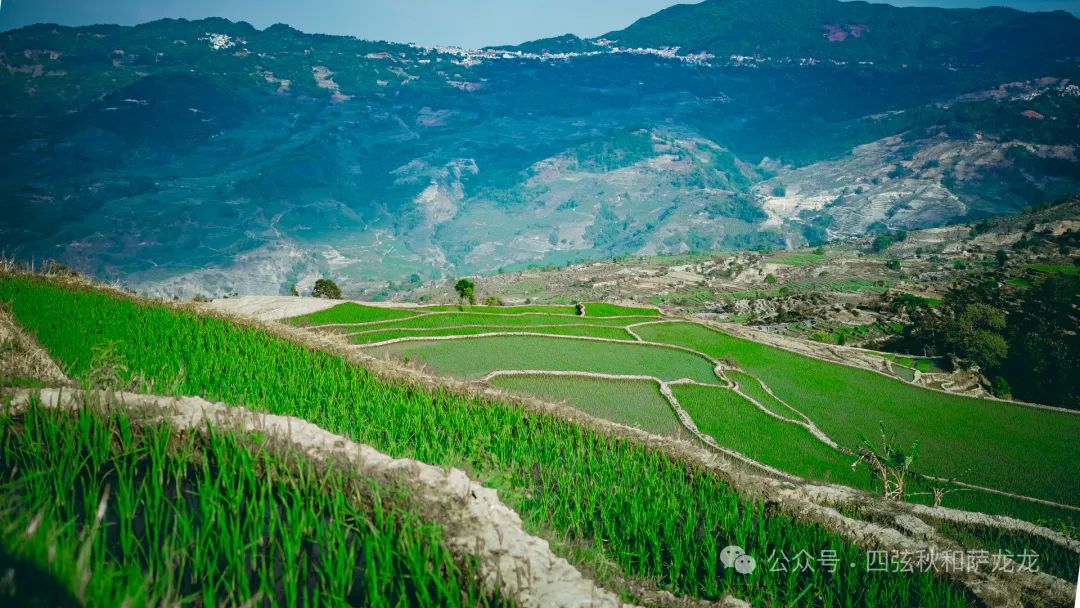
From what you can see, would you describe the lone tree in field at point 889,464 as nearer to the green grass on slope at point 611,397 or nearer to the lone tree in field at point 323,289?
the green grass on slope at point 611,397

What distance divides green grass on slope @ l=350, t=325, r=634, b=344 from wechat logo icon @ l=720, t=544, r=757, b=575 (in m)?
13.5

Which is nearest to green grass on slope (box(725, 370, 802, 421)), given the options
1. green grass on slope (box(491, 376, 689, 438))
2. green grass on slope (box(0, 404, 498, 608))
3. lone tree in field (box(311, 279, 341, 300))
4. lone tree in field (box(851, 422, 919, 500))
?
lone tree in field (box(851, 422, 919, 500))

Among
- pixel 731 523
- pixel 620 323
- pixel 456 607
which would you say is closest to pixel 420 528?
pixel 456 607

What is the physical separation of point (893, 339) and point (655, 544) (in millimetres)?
29687

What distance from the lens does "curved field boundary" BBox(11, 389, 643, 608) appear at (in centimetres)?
358

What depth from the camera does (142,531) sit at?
137 inches

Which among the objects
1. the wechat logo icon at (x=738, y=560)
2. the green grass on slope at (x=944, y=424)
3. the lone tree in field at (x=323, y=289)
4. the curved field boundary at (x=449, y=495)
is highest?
the curved field boundary at (x=449, y=495)

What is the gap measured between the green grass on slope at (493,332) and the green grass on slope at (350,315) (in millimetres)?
2605

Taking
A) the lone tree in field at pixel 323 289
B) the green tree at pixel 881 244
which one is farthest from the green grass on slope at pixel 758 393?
the green tree at pixel 881 244

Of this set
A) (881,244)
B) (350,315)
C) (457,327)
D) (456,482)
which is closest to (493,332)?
(457,327)

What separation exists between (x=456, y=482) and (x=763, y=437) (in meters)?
8.94

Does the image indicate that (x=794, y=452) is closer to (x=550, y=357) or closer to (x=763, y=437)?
(x=763, y=437)

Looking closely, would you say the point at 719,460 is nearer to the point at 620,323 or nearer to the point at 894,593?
the point at 894,593

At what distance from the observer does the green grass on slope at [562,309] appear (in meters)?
22.6
